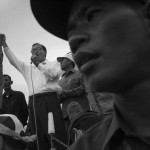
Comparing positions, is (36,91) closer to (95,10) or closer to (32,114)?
(32,114)

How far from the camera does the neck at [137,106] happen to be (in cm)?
148

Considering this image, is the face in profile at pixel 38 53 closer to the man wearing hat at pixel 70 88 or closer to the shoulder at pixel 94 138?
the man wearing hat at pixel 70 88

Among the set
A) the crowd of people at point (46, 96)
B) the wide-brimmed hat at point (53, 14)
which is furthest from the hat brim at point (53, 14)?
the crowd of people at point (46, 96)

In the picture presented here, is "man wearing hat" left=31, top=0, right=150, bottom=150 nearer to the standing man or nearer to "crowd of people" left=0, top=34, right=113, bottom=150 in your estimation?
"crowd of people" left=0, top=34, right=113, bottom=150

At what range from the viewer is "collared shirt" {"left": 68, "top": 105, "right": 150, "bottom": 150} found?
53.5 inches

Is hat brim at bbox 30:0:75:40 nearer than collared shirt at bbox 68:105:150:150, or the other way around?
collared shirt at bbox 68:105:150:150

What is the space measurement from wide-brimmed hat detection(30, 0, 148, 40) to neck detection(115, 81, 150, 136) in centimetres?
52

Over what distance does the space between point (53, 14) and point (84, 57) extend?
45 cm

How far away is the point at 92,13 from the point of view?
1554mm

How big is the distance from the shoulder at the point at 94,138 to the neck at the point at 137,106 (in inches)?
4.1

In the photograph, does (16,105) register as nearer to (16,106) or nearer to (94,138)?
(16,106)

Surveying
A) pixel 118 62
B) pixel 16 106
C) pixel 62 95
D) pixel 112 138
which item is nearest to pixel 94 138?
pixel 112 138

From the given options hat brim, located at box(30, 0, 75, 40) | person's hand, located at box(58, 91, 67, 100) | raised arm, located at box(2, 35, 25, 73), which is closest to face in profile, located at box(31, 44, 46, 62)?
raised arm, located at box(2, 35, 25, 73)

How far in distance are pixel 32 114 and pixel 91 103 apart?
124 centimetres
